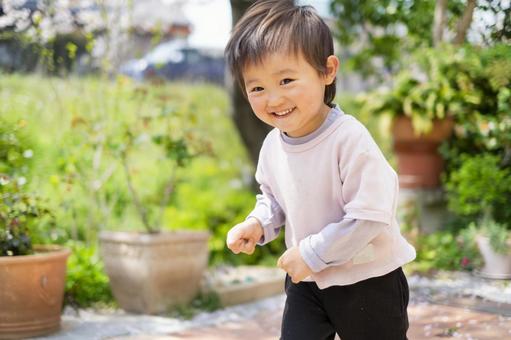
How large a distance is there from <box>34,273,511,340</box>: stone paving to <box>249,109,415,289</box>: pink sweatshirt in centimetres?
134

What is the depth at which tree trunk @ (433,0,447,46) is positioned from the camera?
14.7 ft

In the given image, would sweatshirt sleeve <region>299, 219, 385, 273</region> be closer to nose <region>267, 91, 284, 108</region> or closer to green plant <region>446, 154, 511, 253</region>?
nose <region>267, 91, 284, 108</region>

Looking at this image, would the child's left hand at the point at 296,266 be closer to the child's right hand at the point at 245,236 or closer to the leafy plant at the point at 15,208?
the child's right hand at the point at 245,236

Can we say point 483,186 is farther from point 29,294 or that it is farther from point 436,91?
point 29,294

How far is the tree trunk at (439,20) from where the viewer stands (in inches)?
176

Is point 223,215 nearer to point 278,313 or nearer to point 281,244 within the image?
point 281,244

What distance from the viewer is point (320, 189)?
2.06 m

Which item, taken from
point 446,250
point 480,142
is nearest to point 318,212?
point 446,250

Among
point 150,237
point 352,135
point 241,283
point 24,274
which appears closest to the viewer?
point 352,135

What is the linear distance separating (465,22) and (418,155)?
1913mm

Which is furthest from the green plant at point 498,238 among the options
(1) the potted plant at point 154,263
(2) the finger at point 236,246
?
(2) the finger at point 236,246

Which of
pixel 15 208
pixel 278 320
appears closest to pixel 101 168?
pixel 15 208

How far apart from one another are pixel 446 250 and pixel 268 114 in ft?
10.9

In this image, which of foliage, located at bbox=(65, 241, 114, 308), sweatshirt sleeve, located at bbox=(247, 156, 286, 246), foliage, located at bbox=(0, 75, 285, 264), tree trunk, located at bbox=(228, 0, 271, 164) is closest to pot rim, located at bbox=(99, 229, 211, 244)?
foliage, located at bbox=(65, 241, 114, 308)
